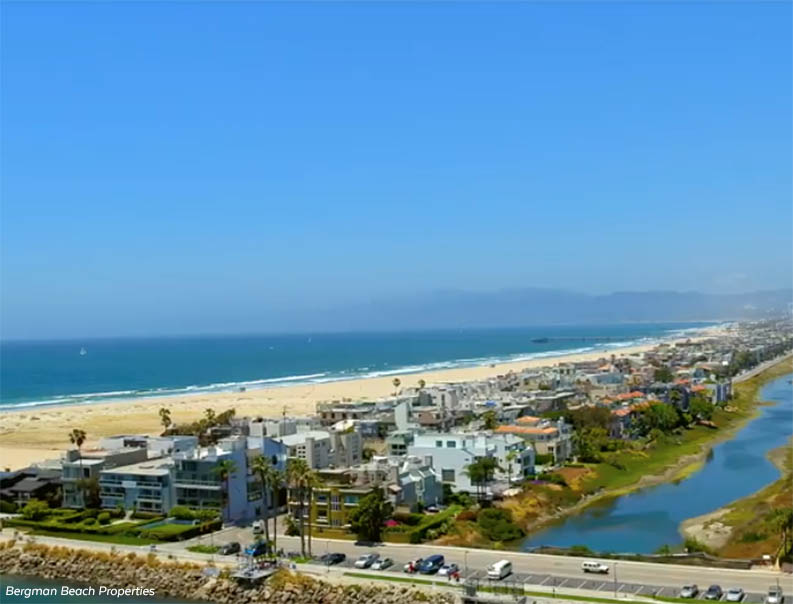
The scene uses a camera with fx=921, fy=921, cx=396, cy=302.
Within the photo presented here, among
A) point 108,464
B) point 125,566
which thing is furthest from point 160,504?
point 125,566

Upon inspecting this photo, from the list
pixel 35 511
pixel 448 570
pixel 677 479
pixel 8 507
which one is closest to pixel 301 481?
pixel 448 570

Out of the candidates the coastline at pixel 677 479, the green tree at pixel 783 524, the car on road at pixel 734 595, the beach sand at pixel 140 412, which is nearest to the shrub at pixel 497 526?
the coastline at pixel 677 479

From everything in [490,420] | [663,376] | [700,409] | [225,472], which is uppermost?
[225,472]

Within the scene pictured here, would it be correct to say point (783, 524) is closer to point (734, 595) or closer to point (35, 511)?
point (734, 595)

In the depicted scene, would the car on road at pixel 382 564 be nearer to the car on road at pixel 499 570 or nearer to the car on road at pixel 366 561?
the car on road at pixel 366 561

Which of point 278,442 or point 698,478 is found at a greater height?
point 278,442

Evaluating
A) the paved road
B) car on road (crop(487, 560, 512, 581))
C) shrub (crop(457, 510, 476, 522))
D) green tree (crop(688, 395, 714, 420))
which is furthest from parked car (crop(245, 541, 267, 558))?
green tree (crop(688, 395, 714, 420))

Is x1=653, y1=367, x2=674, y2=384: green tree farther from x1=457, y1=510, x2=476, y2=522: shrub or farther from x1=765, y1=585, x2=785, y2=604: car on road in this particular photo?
x1=765, y1=585, x2=785, y2=604: car on road

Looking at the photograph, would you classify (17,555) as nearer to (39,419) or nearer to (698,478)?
(698,478)
